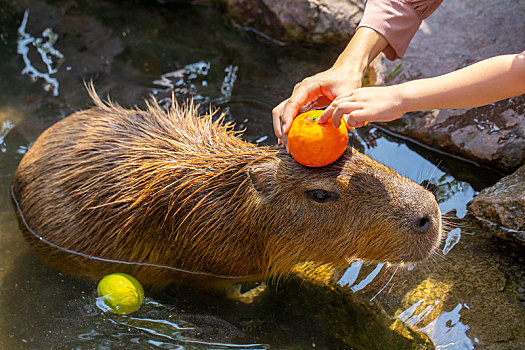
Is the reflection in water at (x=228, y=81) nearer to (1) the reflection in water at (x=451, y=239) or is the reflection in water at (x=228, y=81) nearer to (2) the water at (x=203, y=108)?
(2) the water at (x=203, y=108)

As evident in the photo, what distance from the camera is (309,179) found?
2656mm

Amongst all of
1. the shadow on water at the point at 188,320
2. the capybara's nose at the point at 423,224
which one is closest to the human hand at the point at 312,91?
the capybara's nose at the point at 423,224

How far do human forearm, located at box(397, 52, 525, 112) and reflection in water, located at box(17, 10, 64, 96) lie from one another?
336 cm

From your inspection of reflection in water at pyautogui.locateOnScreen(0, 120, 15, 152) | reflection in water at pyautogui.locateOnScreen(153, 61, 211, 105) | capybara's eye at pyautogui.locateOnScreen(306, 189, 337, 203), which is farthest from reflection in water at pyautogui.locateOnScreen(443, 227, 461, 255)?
reflection in water at pyautogui.locateOnScreen(0, 120, 15, 152)

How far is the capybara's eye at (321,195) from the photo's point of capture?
2.68m

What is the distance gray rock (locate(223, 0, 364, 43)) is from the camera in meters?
4.80

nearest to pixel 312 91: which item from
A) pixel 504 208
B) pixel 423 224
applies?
pixel 423 224

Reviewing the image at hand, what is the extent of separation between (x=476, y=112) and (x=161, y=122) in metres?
2.28

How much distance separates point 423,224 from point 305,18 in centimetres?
286

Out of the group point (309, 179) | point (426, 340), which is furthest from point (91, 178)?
point (426, 340)

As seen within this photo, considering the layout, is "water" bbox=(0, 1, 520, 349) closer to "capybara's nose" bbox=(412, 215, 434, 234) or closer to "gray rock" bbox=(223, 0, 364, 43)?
"gray rock" bbox=(223, 0, 364, 43)

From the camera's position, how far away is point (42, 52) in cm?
507

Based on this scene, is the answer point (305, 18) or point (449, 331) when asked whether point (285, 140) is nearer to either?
point (449, 331)

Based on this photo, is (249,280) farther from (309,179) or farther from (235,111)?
(235,111)
